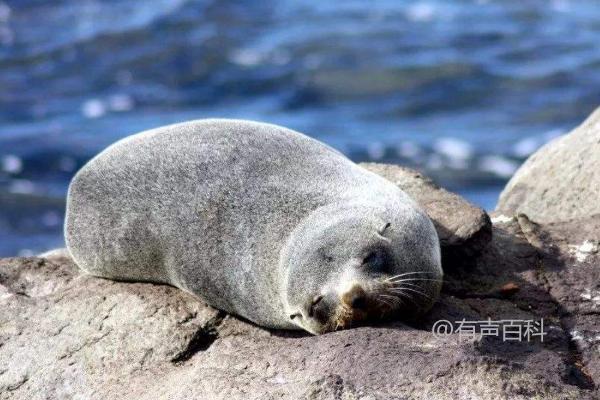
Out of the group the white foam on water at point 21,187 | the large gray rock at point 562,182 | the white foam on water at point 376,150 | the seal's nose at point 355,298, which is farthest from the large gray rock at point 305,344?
the white foam on water at point 376,150

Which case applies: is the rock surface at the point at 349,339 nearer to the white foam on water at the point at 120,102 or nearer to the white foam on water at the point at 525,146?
the white foam on water at the point at 525,146

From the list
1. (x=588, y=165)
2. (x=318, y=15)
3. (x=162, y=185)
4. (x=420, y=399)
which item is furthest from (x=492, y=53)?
(x=420, y=399)

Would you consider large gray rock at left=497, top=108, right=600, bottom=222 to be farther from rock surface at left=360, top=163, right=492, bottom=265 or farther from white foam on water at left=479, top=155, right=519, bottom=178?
white foam on water at left=479, top=155, right=519, bottom=178

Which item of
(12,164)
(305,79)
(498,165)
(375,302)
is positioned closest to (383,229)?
(375,302)

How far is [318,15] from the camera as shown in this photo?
21.4 m

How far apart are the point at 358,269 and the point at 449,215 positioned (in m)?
1.49

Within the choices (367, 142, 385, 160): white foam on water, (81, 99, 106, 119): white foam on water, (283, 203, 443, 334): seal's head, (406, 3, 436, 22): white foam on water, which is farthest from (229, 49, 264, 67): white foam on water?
(283, 203, 443, 334): seal's head

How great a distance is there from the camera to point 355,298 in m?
5.88

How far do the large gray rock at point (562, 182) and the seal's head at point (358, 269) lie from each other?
191 cm

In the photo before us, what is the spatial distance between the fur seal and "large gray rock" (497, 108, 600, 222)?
5.51ft

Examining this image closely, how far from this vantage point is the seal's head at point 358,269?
236 inches

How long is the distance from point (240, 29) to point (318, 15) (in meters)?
1.65

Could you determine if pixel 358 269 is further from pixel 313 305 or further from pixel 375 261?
pixel 313 305

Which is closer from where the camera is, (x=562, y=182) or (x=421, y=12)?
(x=562, y=182)
